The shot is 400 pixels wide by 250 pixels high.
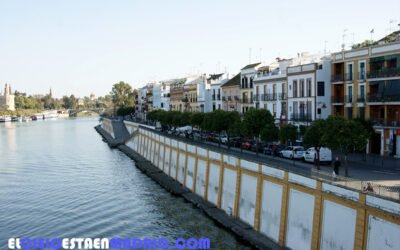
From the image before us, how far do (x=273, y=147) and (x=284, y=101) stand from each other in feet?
49.6

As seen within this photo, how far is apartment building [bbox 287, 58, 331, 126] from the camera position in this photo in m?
53.9

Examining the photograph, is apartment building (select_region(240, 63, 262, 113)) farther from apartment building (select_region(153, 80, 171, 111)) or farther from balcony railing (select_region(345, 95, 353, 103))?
apartment building (select_region(153, 80, 171, 111))

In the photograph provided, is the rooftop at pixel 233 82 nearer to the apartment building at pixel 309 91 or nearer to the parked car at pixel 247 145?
the apartment building at pixel 309 91

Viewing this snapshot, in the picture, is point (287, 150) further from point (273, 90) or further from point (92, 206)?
point (273, 90)

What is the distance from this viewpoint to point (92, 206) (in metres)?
39.0

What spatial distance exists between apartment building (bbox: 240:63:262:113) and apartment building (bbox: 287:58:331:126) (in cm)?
1306

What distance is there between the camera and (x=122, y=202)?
134 feet

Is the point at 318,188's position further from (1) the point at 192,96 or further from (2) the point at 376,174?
(1) the point at 192,96

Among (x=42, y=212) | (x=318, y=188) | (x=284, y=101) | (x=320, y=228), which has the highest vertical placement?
(x=284, y=101)

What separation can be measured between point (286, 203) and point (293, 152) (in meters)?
19.9

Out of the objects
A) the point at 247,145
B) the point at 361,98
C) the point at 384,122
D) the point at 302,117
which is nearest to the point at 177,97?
the point at 302,117

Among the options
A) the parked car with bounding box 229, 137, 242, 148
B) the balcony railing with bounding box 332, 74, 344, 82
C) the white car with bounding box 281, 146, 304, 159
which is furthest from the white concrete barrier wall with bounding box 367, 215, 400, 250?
the parked car with bounding box 229, 137, 242, 148

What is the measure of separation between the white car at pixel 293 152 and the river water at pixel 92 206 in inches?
439

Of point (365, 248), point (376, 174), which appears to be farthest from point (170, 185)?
point (365, 248)
